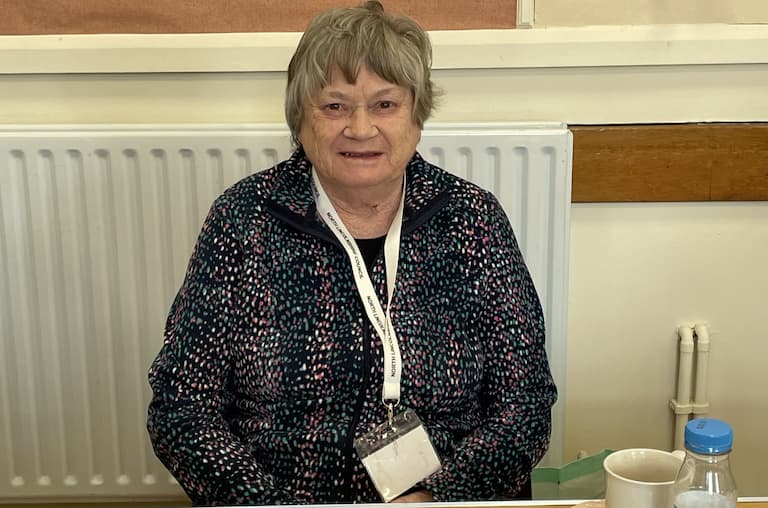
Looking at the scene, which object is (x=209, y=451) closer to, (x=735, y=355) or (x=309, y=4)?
(x=309, y=4)

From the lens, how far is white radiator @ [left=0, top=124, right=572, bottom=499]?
2.13m

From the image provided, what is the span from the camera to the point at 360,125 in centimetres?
160

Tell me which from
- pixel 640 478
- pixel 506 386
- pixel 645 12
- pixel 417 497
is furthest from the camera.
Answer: pixel 645 12

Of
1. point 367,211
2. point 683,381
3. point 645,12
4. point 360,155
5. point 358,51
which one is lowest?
point 683,381

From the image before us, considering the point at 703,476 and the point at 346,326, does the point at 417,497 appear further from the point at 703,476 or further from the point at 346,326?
the point at 703,476

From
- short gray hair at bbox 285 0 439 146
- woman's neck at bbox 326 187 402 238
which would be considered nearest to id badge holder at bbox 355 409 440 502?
woman's neck at bbox 326 187 402 238

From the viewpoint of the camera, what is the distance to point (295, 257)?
1.63 metres

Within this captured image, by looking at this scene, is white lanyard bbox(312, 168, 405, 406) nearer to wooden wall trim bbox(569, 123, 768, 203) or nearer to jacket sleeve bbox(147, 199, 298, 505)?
jacket sleeve bbox(147, 199, 298, 505)

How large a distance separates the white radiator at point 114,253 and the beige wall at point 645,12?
265 mm

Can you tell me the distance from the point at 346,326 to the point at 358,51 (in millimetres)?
453

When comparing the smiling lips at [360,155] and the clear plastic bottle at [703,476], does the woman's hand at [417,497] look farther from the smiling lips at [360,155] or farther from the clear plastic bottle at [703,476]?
the clear plastic bottle at [703,476]

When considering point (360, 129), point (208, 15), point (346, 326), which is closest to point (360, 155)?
point (360, 129)

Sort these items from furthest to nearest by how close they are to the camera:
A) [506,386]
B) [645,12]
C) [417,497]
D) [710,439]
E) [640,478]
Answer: [645,12] < [506,386] < [417,497] < [640,478] < [710,439]

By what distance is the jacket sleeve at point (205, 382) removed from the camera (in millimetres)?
1547
